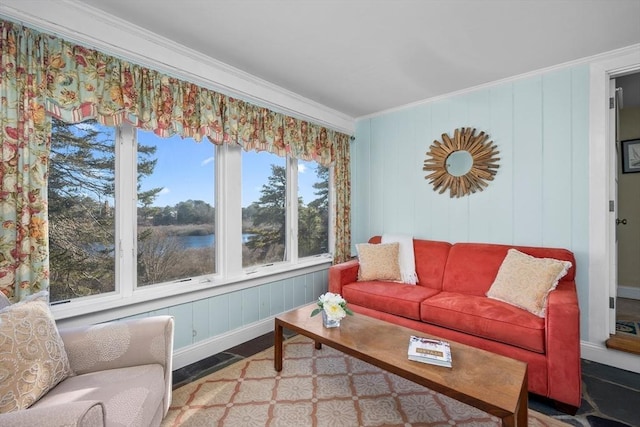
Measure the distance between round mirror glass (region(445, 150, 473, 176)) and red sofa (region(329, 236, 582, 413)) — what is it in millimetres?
787

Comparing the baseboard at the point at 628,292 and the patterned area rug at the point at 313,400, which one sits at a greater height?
the baseboard at the point at 628,292

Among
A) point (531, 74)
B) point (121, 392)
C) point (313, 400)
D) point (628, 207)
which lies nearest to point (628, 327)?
point (628, 207)

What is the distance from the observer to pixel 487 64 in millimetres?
2613

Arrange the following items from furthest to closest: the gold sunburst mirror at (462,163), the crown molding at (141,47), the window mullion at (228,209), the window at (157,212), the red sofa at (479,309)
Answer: the gold sunburst mirror at (462,163) < the window mullion at (228,209) < the window at (157,212) < the red sofa at (479,309) < the crown molding at (141,47)

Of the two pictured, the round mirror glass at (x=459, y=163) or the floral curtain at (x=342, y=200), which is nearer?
the round mirror glass at (x=459, y=163)

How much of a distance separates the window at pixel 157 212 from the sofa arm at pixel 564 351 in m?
2.30

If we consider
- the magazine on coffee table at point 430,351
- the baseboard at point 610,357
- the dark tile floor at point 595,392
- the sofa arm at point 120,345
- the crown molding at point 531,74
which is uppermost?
the crown molding at point 531,74

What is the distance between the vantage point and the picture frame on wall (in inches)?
152

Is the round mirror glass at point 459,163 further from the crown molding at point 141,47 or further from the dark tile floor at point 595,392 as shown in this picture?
the dark tile floor at point 595,392

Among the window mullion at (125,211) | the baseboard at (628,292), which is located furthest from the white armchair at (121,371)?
the baseboard at (628,292)

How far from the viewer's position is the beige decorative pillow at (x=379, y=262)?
3129 millimetres

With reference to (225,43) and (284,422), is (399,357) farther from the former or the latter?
(225,43)

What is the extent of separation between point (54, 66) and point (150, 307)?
1674 mm

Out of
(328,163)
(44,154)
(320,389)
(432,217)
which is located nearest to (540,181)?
(432,217)
